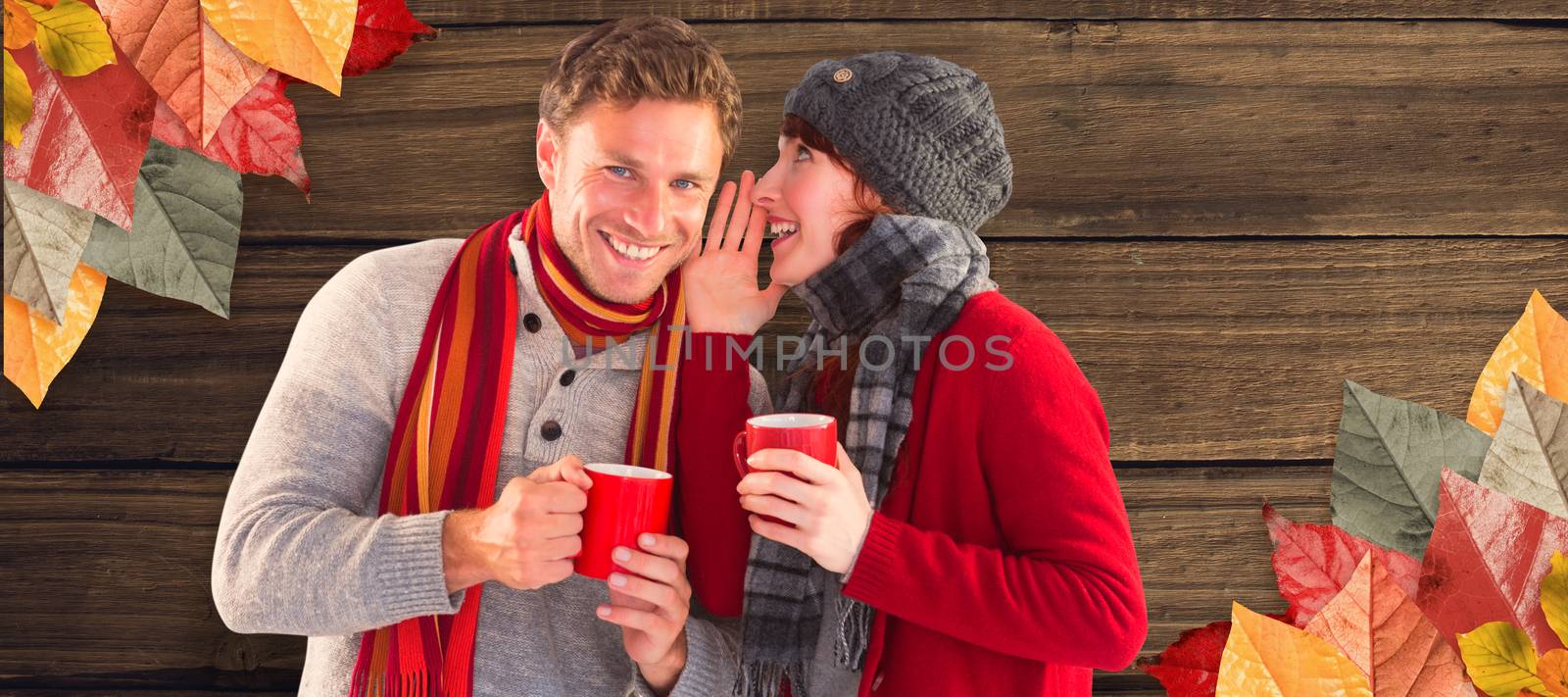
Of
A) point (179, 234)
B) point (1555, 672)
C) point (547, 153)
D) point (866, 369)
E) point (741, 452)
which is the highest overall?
point (547, 153)

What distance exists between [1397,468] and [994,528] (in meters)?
0.41

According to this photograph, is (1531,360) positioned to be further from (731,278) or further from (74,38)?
(74,38)

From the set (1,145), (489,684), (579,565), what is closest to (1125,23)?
(579,565)

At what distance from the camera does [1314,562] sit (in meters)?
1.16

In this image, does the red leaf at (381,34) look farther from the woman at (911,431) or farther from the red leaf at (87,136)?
the woman at (911,431)

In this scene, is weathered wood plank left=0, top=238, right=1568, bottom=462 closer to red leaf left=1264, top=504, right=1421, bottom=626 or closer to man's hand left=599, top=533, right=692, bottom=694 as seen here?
red leaf left=1264, top=504, right=1421, bottom=626

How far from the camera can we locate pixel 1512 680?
0.92 m

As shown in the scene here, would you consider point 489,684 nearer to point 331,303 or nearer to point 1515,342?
point 331,303

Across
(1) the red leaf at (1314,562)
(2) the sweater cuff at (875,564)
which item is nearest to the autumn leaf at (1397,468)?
(1) the red leaf at (1314,562)

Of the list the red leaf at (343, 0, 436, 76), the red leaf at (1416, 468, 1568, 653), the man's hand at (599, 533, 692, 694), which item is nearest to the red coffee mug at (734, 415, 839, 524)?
the man's hand at (599, 533, 692, 694)

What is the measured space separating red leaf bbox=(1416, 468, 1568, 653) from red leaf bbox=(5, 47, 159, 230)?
4.65 ft

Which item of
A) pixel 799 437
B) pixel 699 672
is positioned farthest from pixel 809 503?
pixel 699 672

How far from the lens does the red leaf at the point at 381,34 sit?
1377 millimetres

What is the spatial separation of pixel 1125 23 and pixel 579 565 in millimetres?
988
